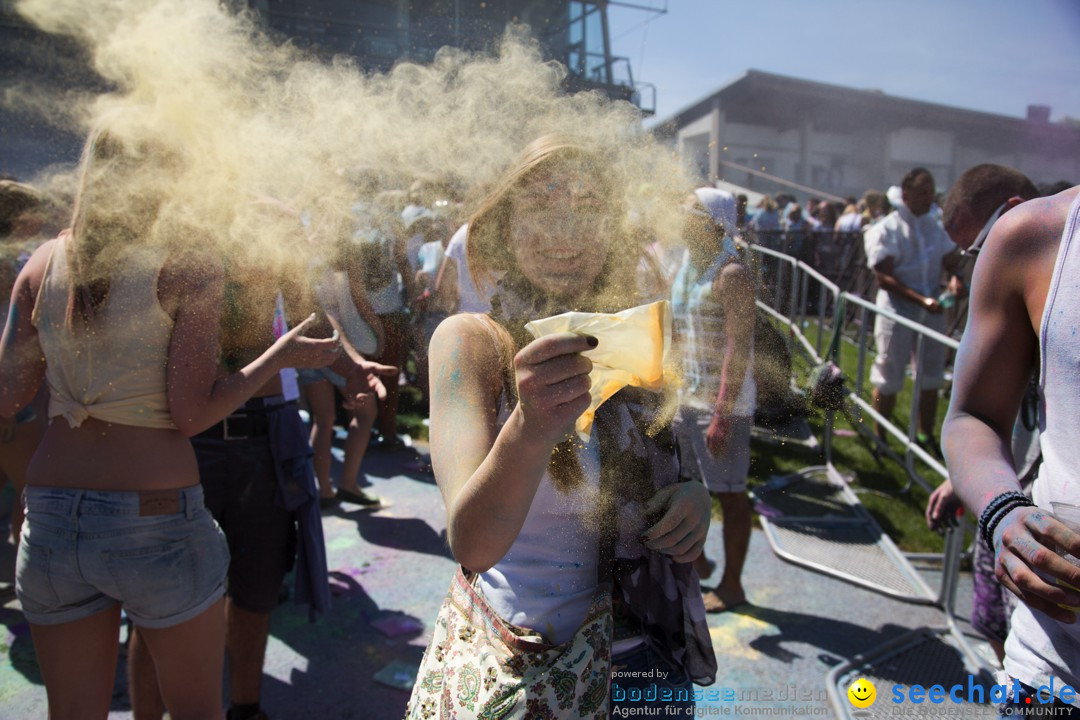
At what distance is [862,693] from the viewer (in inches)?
104

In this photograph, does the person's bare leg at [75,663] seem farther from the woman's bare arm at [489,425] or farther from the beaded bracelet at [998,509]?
the beaded bracelet at [998,509]

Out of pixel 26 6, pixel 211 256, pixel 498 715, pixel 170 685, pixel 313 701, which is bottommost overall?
pixel 313 701

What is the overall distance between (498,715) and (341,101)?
1.73 meters

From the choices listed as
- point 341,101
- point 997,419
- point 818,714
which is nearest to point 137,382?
point 341,101

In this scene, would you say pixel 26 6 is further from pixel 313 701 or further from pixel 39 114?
pixel 313 701

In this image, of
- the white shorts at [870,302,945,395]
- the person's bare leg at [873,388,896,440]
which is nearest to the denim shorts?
the person's bare leg at [873,388,896,440]

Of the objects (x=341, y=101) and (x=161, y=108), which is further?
(x=341, y=101)

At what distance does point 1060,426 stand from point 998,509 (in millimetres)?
193

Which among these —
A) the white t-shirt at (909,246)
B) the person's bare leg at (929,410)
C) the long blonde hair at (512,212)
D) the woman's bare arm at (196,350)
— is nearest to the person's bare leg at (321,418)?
the woman's bare arm at (196,350)

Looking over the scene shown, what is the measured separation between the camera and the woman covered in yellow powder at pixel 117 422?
1580 mm

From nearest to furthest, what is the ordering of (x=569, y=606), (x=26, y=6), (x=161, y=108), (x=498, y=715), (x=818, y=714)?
(x=498, y=715) → (x=569, y=606) → (x=161, y=108) → (x=26, y=6) → (x=818, y=714)

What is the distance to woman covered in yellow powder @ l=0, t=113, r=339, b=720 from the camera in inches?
62.2

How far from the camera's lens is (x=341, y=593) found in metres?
3.42

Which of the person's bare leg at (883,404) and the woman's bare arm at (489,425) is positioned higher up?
the woman's bare arm at (489,425)
